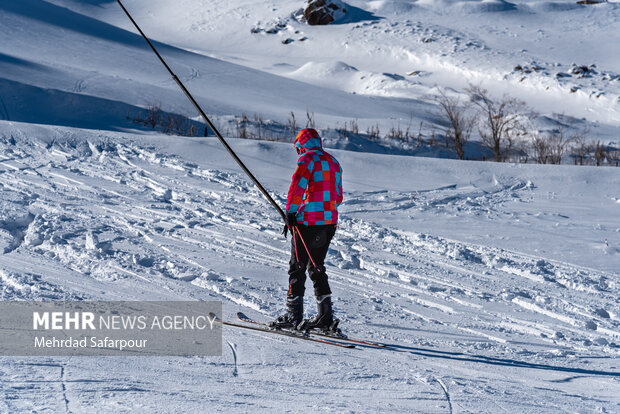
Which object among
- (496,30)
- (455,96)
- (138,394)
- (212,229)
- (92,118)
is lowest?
(138,394)

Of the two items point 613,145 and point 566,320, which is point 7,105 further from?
point 613,145

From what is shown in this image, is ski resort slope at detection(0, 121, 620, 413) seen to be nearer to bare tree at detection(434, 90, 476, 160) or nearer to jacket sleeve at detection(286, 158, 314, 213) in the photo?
jacket sleeve at detection(286, 158, 314, 213)

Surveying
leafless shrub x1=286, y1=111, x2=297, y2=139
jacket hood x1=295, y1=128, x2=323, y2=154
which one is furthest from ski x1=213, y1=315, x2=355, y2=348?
leafless shrub x1=286, y1=111, x2=297, y2=139

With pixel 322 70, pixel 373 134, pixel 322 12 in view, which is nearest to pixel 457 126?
pixel 373 134

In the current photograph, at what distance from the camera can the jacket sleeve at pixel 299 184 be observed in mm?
4301

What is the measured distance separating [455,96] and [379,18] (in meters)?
20.3

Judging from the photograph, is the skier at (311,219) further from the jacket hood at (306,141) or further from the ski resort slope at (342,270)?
the ski resort slope at (342,270)

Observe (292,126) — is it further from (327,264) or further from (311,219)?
(311,219)

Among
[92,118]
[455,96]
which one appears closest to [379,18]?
[455,96]

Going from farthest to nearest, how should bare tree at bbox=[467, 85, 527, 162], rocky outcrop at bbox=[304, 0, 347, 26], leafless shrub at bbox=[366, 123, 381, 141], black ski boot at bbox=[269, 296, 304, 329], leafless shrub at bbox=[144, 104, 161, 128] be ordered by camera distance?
rocky outcrop at bbox=[304, 0, 347, 26]
bare tree at bbox=[467, 85, 527, 162]
leafless shrub at bbox=[366, 123, 381, 141]
leafless shrub at bbox=[144, 104, 161, 128]
black ski boot at bbox=[269, 296, 304, 329]

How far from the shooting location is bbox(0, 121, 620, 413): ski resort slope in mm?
3629

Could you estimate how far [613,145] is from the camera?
22.0 metres

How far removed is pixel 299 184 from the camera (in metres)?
4.32

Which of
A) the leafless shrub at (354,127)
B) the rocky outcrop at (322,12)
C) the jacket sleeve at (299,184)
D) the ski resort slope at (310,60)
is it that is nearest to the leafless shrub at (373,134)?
the leafless shrub at (354,127)
